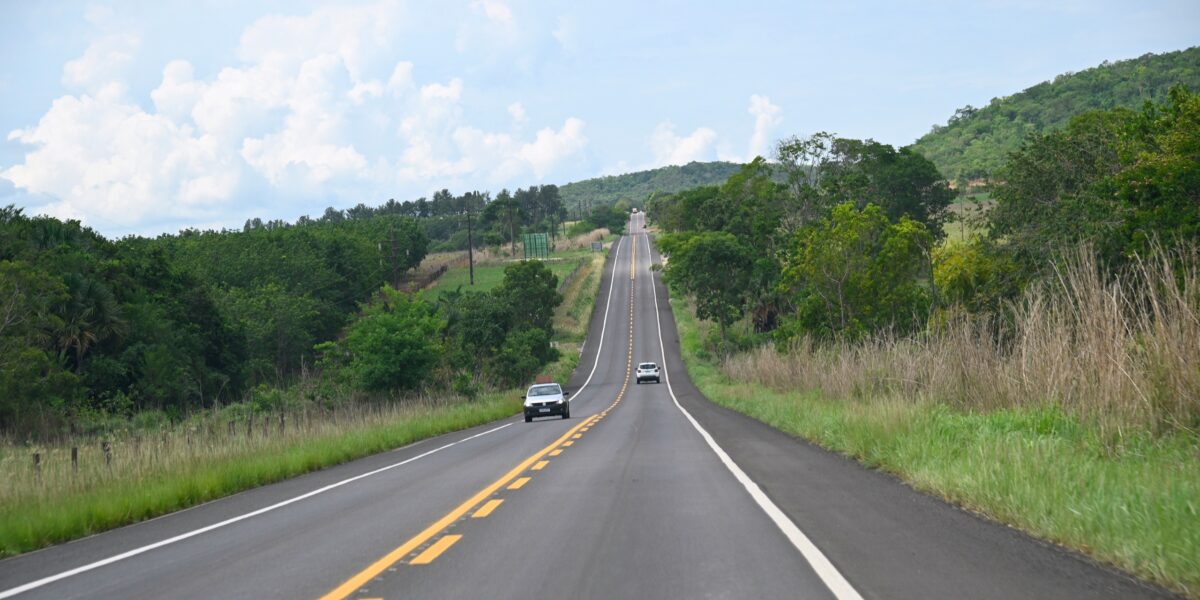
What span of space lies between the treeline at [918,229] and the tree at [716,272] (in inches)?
5.2

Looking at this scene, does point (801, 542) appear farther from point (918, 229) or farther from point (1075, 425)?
point (918, 229)

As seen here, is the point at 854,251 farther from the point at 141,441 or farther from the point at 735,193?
the point at 735,193

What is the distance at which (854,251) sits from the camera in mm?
45250

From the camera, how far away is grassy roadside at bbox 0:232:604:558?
1157cm

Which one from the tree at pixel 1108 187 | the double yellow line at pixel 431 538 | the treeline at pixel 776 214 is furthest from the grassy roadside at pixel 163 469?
the treeline at pixel 776 214

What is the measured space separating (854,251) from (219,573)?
4023cm

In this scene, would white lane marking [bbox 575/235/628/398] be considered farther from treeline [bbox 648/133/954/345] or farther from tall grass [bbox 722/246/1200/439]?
tall grass [bbox 722/246/1200/439]

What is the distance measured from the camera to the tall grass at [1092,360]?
35.6 ft

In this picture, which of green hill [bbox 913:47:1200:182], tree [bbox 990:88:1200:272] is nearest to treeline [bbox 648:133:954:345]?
tree [bbox 990:88:1200:272]

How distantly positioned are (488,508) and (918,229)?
138 ft

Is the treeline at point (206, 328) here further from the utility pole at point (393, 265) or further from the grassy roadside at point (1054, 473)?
the grassy roadside at point (1054, 473)

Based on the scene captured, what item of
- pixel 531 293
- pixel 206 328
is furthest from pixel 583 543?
pixel 531 293

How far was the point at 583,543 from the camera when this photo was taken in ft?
27.9

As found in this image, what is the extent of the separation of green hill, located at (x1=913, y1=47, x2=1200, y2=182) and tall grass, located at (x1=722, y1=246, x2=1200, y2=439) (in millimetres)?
122807
